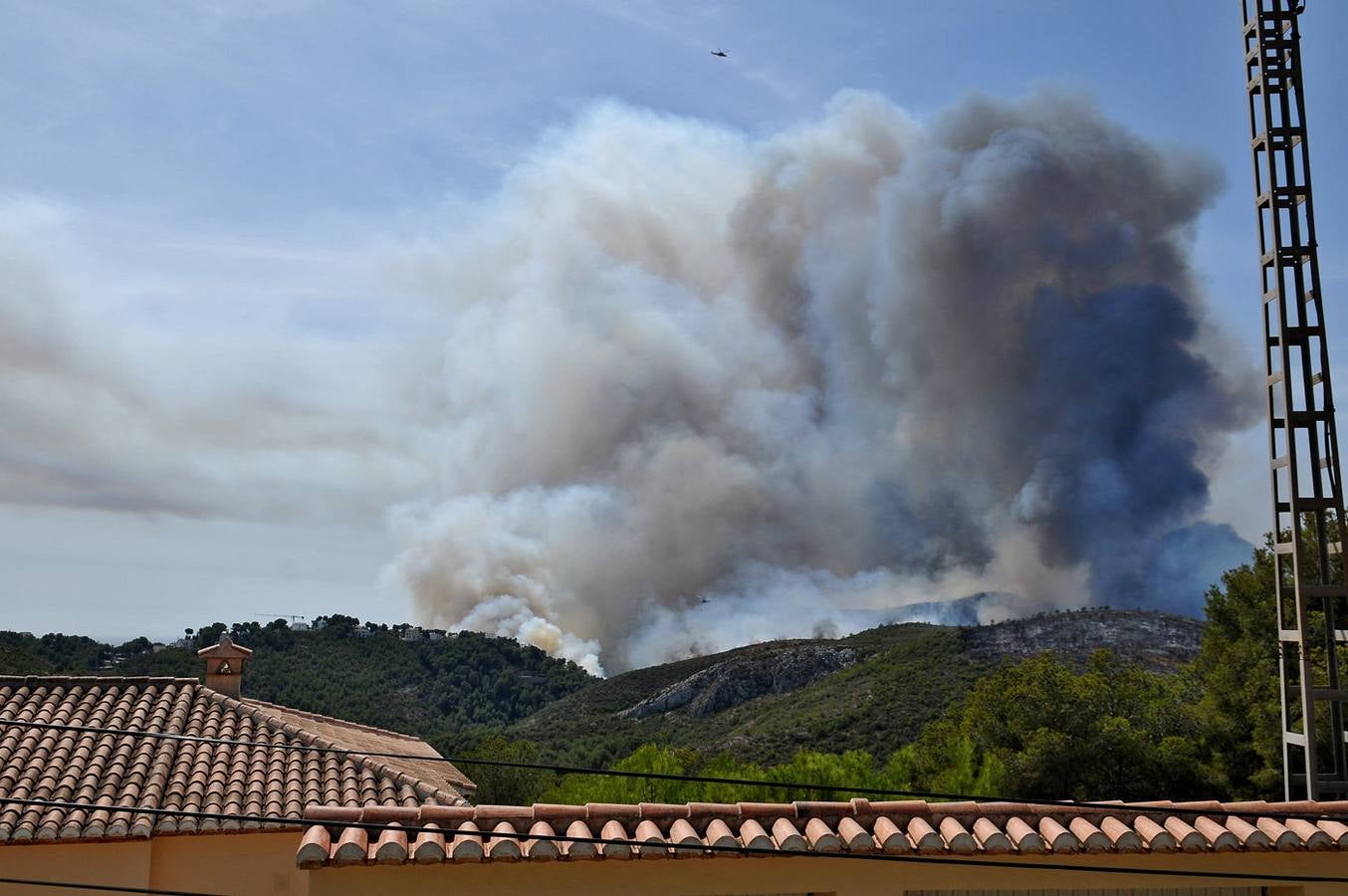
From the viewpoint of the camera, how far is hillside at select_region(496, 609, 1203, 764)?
44250 millimetres

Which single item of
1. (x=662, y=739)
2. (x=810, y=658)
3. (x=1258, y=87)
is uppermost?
(x=1258, y=87)

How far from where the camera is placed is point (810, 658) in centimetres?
5775

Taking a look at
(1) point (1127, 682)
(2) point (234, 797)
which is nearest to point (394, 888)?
(2) point (234, 797)

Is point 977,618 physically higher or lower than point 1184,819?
higher

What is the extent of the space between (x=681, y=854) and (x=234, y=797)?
7.14 meters

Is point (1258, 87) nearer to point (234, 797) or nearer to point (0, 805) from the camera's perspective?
point (234, 797)

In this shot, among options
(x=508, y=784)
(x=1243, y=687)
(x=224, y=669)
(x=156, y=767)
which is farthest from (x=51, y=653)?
(x=1243, y=687)

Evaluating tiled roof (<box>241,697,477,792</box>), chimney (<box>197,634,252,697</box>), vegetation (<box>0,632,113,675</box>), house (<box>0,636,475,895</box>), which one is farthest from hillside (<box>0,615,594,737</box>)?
house (<box>0,636,475,895</box>)

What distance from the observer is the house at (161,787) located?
11.6 metres

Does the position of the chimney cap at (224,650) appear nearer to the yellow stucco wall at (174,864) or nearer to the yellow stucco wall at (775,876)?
the yellow stucco wall at (174,864)

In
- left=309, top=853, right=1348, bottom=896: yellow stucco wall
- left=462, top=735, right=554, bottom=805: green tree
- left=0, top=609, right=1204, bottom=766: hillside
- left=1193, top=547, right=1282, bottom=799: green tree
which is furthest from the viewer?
left=0, top=609, right=1204, bottom=766: hillside

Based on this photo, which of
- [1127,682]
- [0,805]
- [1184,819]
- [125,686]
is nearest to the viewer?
[1184,819]

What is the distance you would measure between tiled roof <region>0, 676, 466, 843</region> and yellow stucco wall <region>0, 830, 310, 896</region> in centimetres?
28

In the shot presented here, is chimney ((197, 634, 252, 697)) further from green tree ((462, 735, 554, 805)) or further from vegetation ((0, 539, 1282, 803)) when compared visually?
vegetation ((0, 539, 1282, 803))
